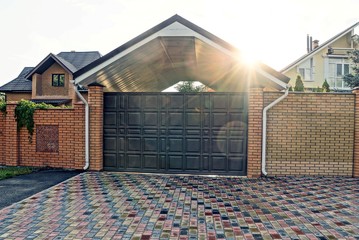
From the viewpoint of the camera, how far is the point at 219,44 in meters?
6.36

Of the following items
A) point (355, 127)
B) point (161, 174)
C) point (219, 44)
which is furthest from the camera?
point (161, 174)

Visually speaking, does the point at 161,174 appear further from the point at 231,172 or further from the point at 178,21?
the point at 178,21

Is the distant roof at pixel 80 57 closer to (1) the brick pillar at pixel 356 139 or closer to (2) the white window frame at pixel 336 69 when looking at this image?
(2) the white window frame at pixel 336 69

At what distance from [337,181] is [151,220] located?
201 inches

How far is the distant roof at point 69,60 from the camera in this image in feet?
69.2

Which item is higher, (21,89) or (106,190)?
(21,89)

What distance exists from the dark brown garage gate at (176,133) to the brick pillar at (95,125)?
238 millimetres

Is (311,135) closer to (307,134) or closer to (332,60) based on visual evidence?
(307,134)

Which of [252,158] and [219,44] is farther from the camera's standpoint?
[252,158]

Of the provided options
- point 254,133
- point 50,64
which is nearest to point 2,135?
point 254,133

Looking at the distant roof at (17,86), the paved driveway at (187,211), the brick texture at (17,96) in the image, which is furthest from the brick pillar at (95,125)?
the brick texture at (17,96)

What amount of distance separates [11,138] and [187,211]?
22.0ft

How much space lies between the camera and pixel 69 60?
2541 cm

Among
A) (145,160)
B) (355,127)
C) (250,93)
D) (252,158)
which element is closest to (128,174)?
(145,160)
